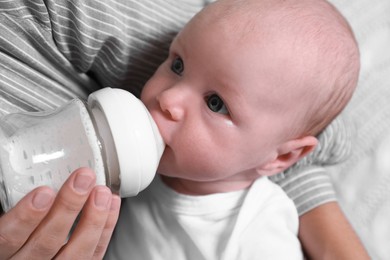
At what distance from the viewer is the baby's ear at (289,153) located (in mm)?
1021

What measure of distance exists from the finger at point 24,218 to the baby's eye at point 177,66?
36 cm

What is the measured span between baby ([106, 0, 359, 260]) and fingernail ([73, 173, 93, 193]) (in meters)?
0.24

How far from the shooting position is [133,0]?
982 mm

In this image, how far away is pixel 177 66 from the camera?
3.26 feet

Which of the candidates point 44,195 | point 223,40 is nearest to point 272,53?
point 223,40

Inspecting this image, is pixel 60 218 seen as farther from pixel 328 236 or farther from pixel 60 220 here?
pixel 328 236

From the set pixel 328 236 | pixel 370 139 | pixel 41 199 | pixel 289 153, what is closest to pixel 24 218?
pixel 41 199

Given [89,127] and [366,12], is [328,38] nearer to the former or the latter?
[89,127]

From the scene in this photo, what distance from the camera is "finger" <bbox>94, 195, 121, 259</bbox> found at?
2.56 ft

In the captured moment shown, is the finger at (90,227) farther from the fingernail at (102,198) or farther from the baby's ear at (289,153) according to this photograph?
the baby's ear at (289,153)

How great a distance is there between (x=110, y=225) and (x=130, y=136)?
0.43 ft

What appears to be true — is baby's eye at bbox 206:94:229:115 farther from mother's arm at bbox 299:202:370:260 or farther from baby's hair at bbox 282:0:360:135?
mother's arm at bbox 299:202:370:260

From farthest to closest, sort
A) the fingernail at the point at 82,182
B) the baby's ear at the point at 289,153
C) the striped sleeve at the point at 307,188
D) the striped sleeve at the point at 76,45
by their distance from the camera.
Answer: the striped sleeve at the point at 307,188, the baby's ear at the point at 289,153, the striped sleeve at the point at 76,45, the fingernail at the point at 82,182

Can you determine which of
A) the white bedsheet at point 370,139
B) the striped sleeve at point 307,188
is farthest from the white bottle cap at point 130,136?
the white bedsheet at point 370,139
